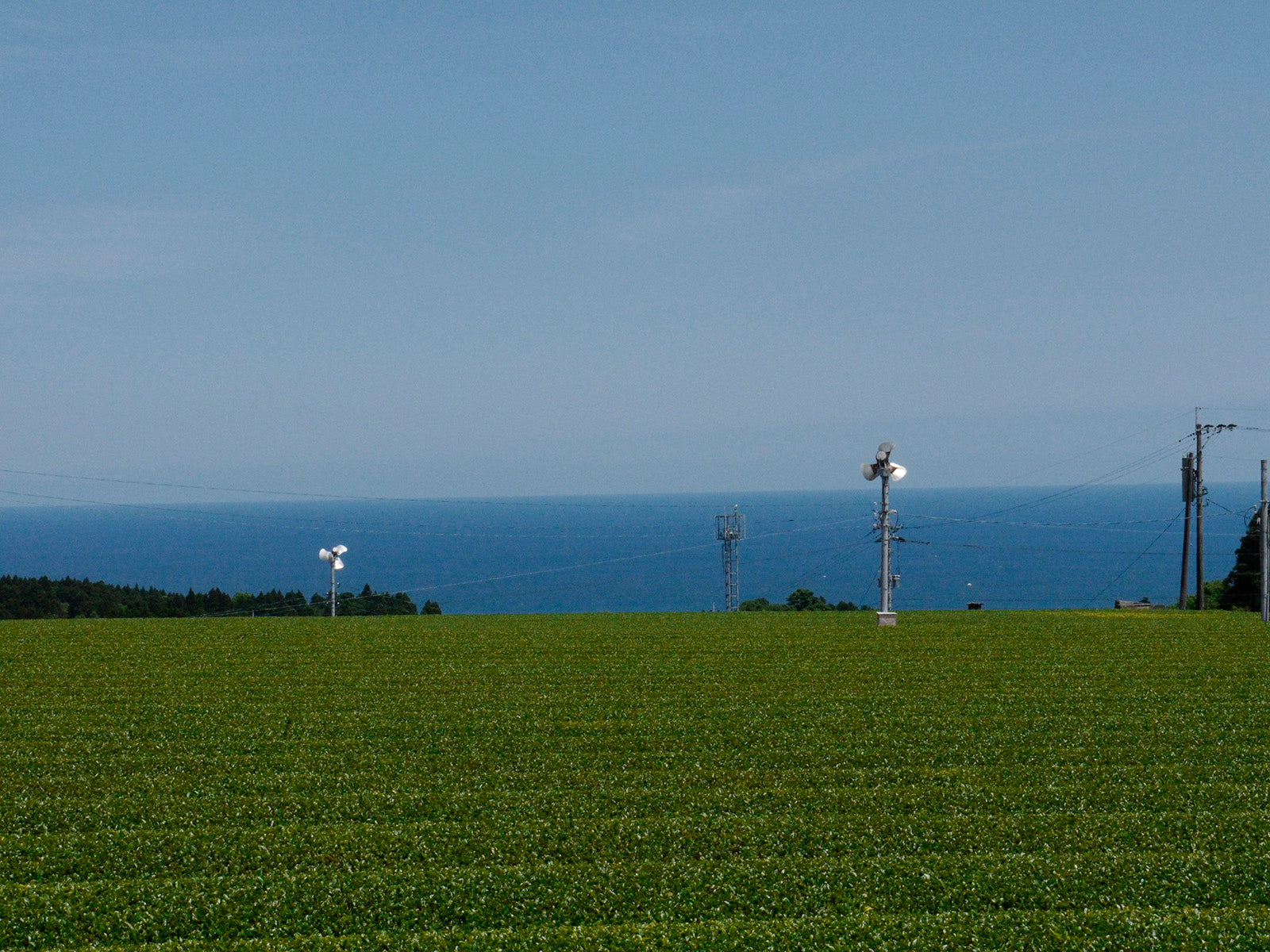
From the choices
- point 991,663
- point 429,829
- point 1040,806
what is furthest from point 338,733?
point 991,663

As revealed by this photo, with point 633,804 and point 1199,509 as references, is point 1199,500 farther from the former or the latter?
point 633,804

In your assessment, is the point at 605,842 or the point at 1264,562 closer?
the point at 605,842

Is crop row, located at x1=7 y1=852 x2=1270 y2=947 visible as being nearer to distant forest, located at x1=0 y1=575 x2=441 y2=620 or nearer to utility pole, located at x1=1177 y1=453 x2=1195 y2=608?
distant forest, located at x1=0 y1=575 x2=441 y2=620

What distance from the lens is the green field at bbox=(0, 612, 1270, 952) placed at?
7.63m

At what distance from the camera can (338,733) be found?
13133 millimetres

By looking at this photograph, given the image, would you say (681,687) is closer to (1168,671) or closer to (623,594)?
(1168,671)

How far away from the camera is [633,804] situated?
10.2 m

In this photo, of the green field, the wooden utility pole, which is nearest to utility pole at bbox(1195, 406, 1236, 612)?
the wooden utility pole

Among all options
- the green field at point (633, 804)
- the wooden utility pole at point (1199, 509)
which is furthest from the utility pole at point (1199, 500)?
the green field at point (633, 804)

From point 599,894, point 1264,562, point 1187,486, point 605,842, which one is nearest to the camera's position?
point 599,894

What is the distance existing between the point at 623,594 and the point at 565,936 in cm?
16509

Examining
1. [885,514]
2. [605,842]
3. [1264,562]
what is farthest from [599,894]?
[1264,562]

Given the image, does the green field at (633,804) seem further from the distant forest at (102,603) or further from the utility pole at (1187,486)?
the utility pole at (1187,486)

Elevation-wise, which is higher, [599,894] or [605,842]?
[605,842]
